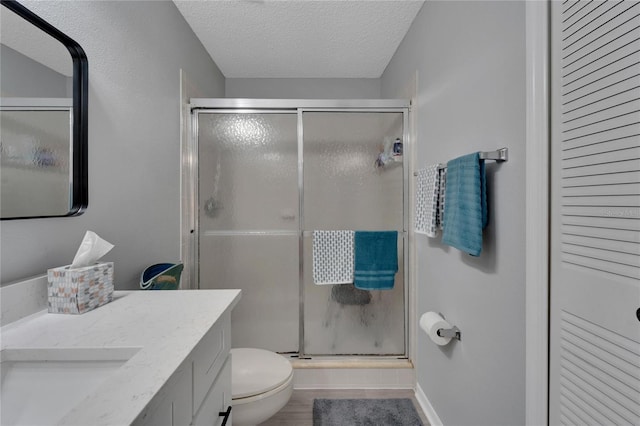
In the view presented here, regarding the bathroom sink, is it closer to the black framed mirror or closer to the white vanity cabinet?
the white vanity cabinet

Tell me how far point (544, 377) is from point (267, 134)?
185 centimetres

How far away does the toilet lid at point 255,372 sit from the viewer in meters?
1.29

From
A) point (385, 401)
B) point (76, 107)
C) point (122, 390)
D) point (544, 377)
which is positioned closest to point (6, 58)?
point (76, 107)

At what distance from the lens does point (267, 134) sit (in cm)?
204

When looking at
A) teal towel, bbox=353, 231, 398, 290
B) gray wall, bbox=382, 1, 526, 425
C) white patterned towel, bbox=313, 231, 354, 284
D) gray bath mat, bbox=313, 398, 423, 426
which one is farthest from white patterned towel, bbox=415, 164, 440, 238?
gray bath mat, bbox=313, 398, 423, 426

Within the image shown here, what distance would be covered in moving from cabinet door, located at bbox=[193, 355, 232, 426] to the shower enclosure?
44.6 inches

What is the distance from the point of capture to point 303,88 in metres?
2.81

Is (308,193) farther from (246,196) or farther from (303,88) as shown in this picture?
(303,88)

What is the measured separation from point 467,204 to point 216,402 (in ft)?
3.49

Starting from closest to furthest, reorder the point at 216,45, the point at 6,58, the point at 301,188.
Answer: the point at 6,58
the point at 301,188
the point at 216,45

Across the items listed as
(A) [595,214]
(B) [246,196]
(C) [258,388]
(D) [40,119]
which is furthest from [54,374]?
(B) [246,196]

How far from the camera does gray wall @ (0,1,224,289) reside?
925 millimetres

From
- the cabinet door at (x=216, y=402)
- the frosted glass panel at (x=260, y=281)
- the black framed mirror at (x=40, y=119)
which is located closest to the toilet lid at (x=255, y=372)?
the cabinet door at (x=216, y=402)

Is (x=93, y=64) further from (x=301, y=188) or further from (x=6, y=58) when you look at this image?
→ (x=301, y=188)
